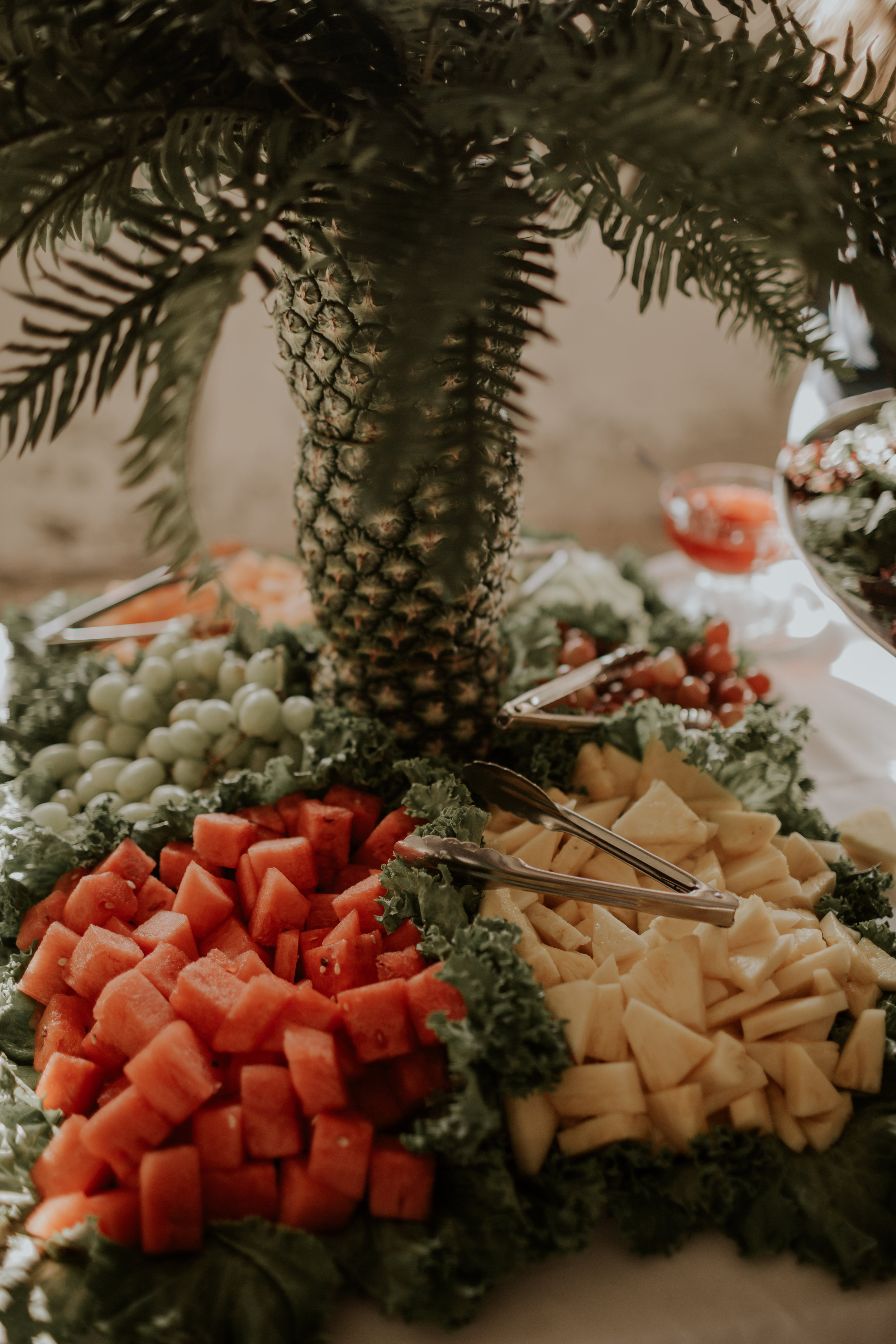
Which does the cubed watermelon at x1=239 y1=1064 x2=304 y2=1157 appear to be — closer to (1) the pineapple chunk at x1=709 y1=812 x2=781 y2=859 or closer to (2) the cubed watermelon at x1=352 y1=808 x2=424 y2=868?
(2) the cubed watermelon at x1=352 y1=808 x2=424 y2=868

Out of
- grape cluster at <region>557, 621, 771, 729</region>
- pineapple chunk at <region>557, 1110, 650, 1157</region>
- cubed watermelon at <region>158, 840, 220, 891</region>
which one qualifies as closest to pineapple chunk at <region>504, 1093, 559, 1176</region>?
pineapple chunk at <region>557, 1110, 650, 1157</region>

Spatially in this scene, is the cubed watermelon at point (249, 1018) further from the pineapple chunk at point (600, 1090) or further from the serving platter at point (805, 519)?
the serving platter at point (805, 519)

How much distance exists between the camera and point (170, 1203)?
0.92 m

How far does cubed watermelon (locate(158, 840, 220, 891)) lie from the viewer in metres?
1.30

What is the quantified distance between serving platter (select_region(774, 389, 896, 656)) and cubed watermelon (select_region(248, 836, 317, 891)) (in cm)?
106

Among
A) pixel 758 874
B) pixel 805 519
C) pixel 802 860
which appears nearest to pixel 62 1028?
pixel 758 874

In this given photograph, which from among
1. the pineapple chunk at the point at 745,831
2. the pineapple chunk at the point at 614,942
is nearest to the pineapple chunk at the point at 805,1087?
the pineapple chunk at the point at 614,942

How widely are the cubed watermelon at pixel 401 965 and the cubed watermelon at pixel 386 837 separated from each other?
207 mm

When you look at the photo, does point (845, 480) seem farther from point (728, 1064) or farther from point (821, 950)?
→ point (728, 1064)

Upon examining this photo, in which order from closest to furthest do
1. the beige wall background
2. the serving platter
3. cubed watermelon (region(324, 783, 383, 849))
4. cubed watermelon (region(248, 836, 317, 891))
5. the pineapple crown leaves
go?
1. the pineapple crown leaves
2. cubed watermelon (region(248, 836, 317, 891))
3. cubed watermelon (region(324, 783, 383, 849))
4. the serving platter
5. the beige wall background

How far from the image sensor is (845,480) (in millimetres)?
1611

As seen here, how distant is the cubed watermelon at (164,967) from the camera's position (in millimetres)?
1101

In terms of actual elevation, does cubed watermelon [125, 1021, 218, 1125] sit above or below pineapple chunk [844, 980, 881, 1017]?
below

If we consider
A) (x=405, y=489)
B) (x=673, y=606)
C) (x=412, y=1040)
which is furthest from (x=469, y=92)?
(x=673, y=606)
